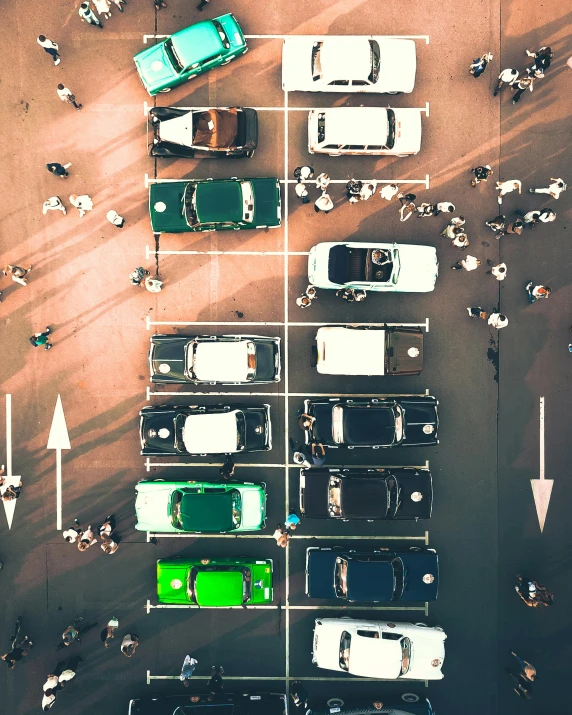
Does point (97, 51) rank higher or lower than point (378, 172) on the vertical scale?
higher

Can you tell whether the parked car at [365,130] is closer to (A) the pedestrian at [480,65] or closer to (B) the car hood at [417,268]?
(A) the pedestrian at [480,65]

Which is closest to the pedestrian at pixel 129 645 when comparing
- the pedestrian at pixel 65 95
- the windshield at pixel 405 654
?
the windshield at pixel 405 654

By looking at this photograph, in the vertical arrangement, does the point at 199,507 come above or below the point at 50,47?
below

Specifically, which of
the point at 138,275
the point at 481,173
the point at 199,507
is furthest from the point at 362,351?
the point at 138,275

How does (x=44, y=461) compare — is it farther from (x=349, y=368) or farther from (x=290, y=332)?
(x=349, y=368)

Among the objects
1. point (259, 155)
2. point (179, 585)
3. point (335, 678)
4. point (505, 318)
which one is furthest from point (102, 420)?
point (505, 318)

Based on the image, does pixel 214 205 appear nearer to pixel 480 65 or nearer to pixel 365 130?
pixel 365 130
